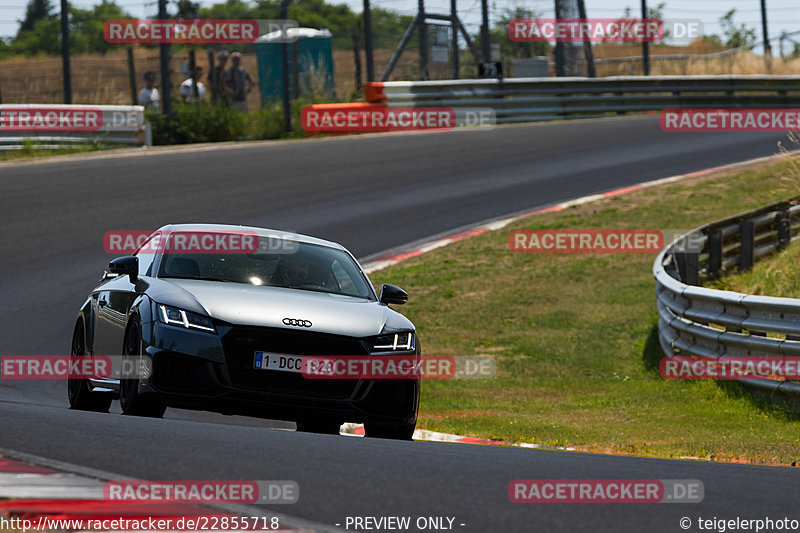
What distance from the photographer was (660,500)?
5.07 meters

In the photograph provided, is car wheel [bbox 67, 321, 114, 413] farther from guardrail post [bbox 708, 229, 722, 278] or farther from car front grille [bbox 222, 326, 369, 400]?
guardrail post [bbox 708, 229, 722, 278]

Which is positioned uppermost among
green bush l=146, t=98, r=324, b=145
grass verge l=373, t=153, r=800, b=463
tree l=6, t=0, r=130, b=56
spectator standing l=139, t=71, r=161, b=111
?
tree l=6, t=0, r=130, b=56

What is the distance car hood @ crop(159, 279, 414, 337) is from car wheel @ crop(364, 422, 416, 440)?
2.21 feet

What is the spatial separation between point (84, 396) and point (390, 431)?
2.36m

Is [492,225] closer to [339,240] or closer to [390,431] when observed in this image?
[339,240]

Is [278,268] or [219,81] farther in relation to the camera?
[219,81]

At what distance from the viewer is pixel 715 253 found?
48.1 ft

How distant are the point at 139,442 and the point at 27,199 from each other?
42.7ft

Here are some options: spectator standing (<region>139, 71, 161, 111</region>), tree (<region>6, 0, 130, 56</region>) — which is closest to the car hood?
spectator standing (<region>139, 71, 161, 111</region>)

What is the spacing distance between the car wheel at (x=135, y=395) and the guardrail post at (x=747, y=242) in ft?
30.3

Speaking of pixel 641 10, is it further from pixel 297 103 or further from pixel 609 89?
pixel 297 103

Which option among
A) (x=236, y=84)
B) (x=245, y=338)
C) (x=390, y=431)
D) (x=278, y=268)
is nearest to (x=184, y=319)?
(x=245, y=338)

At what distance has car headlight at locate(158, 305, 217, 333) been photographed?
7.48 metres

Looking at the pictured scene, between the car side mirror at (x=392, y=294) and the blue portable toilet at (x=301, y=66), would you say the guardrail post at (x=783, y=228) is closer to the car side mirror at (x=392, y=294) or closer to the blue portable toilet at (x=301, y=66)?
the car side mirror at (x=392, y=294)
